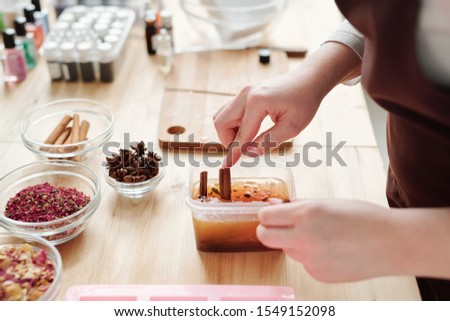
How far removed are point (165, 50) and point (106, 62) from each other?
0.19m

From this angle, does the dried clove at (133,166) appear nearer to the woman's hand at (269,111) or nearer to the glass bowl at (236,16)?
the woman's hand at (269,111)

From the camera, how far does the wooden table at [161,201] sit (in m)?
0.94

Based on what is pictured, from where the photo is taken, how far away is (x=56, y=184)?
1124 millimetres

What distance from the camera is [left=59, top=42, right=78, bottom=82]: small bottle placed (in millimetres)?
1481

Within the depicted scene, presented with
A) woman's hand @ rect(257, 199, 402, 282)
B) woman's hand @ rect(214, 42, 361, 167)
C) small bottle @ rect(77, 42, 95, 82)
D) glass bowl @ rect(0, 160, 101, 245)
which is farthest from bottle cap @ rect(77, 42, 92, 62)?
woman's hand @ rect(257, 199, 402, 282)

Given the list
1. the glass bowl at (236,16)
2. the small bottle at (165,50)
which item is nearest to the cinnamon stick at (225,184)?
the small bottle at (165,50)

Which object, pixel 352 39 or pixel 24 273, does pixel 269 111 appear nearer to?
pixel 352 39

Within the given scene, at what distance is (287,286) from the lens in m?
0.92

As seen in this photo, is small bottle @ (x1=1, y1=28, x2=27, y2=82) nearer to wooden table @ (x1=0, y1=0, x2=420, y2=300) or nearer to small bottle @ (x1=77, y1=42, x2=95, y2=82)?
wooden table @ (x1=0, y1=0, x2=420, y2=300)

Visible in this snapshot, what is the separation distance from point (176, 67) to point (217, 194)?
683 millimetres

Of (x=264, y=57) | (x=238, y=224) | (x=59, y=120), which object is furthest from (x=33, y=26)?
(x=238, y=224)

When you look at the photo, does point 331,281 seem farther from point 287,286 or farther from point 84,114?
point 84,114
